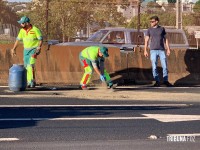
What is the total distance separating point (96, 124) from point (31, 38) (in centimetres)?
602

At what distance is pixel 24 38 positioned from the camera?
14828 mm

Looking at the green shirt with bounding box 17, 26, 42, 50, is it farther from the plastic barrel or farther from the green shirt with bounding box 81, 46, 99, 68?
the green shirt with bounding box 81, 46, 99, 68

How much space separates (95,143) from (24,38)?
24.4ft

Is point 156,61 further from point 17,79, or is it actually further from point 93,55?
point 17,79

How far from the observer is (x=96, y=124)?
30.2 feet

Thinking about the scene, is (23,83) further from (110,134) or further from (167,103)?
(110,134)

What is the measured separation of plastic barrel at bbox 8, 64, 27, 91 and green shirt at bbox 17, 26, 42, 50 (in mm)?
1061

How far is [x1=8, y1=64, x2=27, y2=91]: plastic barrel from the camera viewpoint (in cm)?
1369

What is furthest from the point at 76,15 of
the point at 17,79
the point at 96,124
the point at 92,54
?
the point at 96,124

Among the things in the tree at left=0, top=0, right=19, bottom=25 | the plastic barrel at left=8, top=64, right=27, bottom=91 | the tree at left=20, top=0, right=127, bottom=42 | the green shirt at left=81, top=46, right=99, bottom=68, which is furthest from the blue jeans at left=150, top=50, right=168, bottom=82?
the tree at left=0, top=0, right=19, bottom=25

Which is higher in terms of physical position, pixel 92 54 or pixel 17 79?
pixel 92 54

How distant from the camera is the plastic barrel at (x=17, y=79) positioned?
1369cm

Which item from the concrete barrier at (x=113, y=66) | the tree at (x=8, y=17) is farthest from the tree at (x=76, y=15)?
the concrete barrier at (x=113, y=66)

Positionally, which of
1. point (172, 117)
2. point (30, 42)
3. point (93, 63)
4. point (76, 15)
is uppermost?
point (76, 15)
